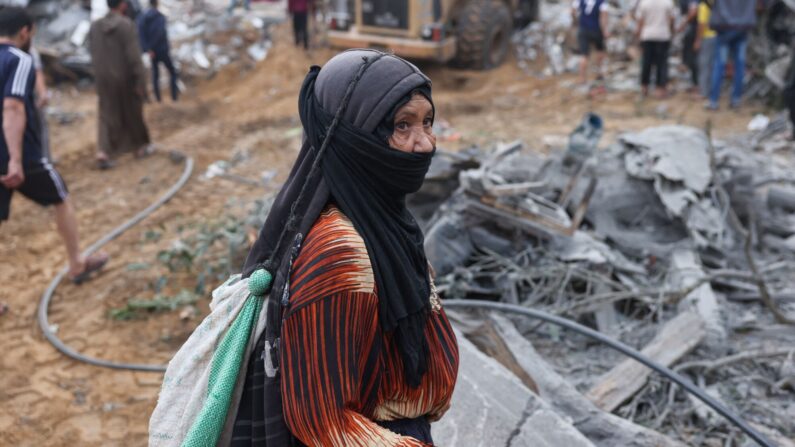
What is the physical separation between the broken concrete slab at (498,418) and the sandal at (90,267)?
12.4ft

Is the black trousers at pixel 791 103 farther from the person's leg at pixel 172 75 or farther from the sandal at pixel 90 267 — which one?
the person's leg at pixel 172 75

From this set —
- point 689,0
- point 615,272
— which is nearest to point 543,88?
point 689,0

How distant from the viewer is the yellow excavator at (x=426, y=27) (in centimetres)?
1159

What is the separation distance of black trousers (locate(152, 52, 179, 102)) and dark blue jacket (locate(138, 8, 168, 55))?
0.08m

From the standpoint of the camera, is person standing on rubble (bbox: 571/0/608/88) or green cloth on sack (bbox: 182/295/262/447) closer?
green cloth on sack (bbox: 182/295/262/447)

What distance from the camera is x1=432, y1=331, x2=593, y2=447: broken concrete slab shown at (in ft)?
9.91

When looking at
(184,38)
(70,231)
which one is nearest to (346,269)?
(70,231)

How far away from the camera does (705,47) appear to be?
403 inches

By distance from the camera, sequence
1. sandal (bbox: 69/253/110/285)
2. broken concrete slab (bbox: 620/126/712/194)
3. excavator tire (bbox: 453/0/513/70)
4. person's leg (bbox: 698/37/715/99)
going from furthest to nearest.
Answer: excavator tire (bbox: 453/0/513/70) → person's leg (bbox: 698/37/715/99) → sandal (bbox: 69/253/110/285) → broken concrete slab (bbox: 620/126/712/194)

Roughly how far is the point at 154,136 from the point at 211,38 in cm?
499

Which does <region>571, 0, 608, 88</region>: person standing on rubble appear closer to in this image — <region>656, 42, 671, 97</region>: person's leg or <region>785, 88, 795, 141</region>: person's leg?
<region>656, 42, 671, 97</region>: person's leg

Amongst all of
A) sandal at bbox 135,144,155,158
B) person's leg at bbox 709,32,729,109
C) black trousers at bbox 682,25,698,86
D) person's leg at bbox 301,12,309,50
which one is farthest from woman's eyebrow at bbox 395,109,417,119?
person's leg at bbox 301,12,309,50

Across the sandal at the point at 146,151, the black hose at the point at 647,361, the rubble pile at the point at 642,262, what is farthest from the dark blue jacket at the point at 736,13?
the sandal at the point at 146,151

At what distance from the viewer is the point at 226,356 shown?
5.48 ft
